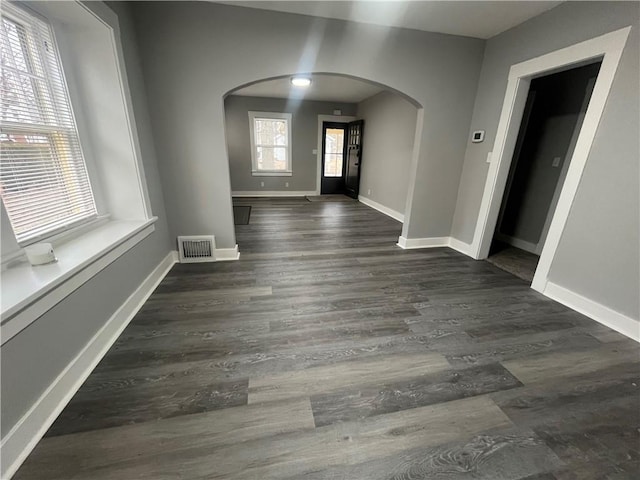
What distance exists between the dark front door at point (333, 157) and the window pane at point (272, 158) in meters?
1.14

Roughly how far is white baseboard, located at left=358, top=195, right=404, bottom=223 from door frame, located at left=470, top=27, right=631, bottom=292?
1.91 meters

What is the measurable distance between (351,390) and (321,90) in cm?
586

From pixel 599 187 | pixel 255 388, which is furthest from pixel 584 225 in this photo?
pixel 255 388

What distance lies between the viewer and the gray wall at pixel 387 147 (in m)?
4.71

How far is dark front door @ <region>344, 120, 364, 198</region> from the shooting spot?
6590 millimetres

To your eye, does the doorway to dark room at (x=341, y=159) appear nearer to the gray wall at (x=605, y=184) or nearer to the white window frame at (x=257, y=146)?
the white window frame at (x=257, y=146)

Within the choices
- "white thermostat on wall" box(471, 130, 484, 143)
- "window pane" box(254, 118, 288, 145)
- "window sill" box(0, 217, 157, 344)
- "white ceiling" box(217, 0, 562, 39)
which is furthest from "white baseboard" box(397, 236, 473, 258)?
"window pane" box(254, 118, 288, 145)

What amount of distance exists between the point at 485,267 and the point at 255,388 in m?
2.81

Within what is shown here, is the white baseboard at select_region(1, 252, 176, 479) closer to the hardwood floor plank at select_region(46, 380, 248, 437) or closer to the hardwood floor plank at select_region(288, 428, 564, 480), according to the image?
the hardwood floor plank at select_region(46, 380, 248, 437)

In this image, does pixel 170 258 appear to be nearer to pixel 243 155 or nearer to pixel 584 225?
pixel 584 225

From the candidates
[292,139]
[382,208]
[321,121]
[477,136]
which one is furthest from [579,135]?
[292,139]

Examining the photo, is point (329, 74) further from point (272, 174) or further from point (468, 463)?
point (272, 174)

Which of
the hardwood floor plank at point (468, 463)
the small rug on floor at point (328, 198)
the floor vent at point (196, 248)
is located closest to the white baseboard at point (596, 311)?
the hardwood floor plank at point (468, 463)

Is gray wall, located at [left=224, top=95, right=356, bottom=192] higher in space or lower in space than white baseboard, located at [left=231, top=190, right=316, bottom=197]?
higher
